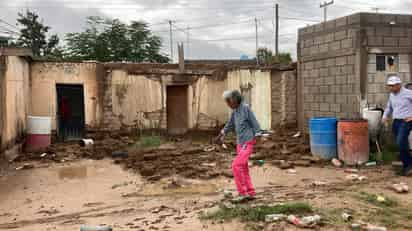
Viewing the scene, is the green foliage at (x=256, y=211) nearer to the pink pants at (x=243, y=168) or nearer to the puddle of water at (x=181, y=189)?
the pink pants at (x=243, y=168)

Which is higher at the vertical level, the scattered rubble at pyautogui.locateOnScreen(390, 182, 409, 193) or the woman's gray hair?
the woman's gray hair

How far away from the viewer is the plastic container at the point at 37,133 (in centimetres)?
1018

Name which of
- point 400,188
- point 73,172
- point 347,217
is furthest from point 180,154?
point 347,217

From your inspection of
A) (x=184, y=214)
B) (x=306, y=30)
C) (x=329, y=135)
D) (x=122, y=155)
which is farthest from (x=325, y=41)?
(x=184, y=214)

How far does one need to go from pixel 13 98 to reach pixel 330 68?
24.4 ft

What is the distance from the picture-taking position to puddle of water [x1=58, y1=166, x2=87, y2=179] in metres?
7.61

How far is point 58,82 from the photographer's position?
11781mm

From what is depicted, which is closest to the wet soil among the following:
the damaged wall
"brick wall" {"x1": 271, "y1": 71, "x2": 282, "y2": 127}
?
the damaged wall

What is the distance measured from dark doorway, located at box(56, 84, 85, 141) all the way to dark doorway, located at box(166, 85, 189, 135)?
105 inches

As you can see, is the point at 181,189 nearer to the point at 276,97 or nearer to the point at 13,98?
the point at 13,98

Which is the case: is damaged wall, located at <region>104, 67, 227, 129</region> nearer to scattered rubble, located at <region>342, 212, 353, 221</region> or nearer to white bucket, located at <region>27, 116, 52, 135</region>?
white bucket, located at <region>27, 116, 52, 135</region>

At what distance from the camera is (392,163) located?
7.67 m

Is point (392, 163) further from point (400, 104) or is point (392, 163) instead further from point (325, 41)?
point (325, 41)

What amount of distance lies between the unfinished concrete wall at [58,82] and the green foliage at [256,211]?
27.2 feet
